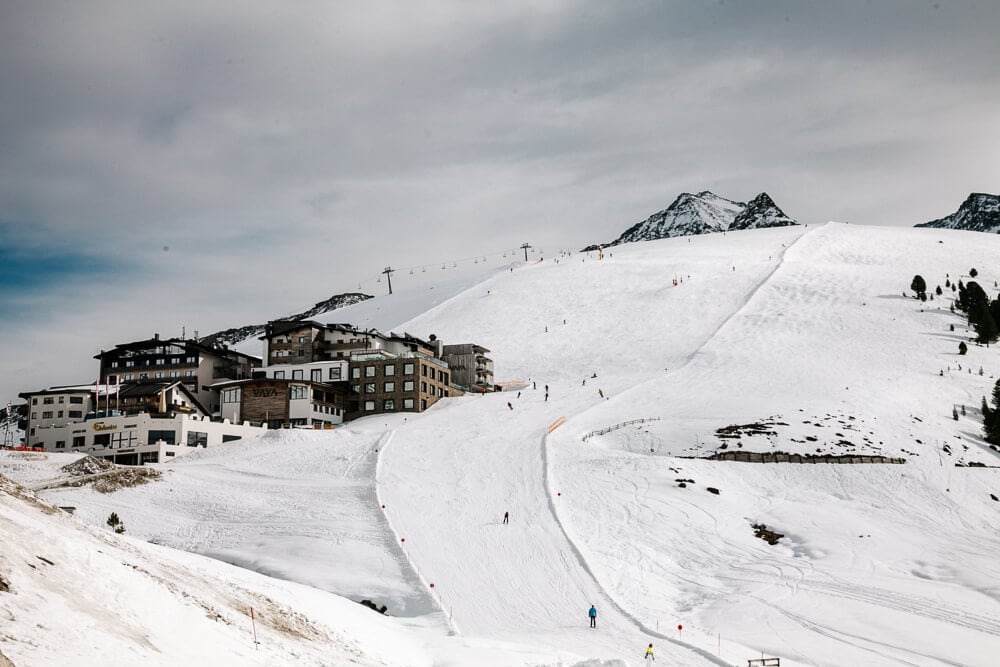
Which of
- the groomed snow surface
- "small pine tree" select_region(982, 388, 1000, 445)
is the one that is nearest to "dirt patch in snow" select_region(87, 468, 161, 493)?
the groomed snow surface

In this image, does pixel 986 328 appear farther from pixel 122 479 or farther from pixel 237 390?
pixel 122 479

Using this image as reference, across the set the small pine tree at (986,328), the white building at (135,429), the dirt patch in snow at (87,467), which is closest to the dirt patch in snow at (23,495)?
the dirt patch in snow at (87,467)

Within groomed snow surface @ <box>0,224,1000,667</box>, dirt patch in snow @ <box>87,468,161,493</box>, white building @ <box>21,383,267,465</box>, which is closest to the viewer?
groomed snow surface @ <box>0,224,1000,667</box>

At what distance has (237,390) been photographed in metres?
74.7

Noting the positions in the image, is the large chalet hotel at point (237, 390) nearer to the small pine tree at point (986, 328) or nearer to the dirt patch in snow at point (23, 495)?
the dirt patch in snow at point (23, 495)

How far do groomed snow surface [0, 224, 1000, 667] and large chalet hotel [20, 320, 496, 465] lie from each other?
11.3 feet

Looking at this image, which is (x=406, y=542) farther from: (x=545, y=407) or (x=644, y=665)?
(x=545, y=407)

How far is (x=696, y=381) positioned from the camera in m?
76.9

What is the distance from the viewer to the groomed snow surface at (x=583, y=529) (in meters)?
21.8

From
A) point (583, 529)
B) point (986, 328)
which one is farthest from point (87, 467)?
point (986, 328)

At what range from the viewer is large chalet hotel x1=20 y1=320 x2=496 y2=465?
63.5m

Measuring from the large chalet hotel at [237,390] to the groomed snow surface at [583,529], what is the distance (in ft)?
11.3

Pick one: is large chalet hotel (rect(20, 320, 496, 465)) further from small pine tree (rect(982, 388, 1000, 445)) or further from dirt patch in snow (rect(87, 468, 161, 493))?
small pine tree (rect(982, 388, 1000, 445))

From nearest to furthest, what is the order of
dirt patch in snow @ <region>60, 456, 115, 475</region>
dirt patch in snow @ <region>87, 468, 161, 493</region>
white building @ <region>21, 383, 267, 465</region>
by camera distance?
dirt patch in snow @ <region>87, 468, 161, 493</region>, dirt patch in snow @ <region>60, 456, 115, 475</region>, white building @ <region>21, 383, 267, 465</region>
